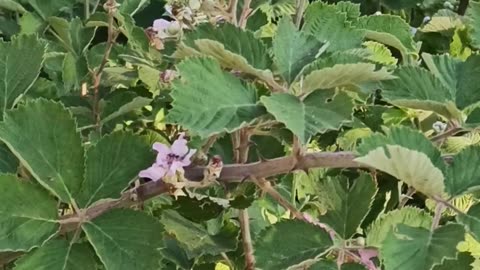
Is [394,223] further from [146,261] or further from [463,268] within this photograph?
[146,261]

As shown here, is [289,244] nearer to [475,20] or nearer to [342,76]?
[342,76]

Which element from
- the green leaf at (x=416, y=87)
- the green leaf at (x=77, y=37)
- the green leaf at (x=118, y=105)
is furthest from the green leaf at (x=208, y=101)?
the green leaf at (x=77, y=37)

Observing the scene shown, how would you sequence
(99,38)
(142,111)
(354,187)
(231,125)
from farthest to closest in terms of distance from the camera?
(99,38), (142,111), (354,187), (231,125)

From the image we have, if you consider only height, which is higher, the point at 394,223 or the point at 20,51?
the point at 20,51

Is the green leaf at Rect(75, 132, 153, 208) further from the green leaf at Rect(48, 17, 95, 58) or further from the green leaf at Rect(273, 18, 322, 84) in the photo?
the green leaf at Rect(48, 17, 95, 58)

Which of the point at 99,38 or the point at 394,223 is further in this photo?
the point at 99,38

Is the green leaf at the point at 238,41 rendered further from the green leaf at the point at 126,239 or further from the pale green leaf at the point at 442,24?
the pale green leaf at the point at 442,24

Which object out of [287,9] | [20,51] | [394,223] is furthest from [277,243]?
[287,9]

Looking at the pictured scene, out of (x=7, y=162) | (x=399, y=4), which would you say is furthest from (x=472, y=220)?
(x=399, y=4)
